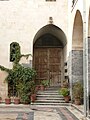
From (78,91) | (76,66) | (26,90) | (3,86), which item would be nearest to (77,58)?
(76,66)

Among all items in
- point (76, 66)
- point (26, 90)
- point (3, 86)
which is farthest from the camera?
point (3, 86)

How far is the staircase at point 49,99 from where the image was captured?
50.8 ft

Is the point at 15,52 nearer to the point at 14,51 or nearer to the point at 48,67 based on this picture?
the point at 14,51

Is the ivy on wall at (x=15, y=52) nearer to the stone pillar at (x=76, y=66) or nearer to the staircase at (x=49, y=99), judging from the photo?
the staircase at (x=49, y=99)

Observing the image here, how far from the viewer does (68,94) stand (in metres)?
15.9

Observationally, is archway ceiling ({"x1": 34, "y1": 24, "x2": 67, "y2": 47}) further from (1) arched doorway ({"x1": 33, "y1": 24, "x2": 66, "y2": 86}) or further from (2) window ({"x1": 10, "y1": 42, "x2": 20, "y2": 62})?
(2) window ({"x1": 10, "y1": 42, "x2": 20, "y2": 62})

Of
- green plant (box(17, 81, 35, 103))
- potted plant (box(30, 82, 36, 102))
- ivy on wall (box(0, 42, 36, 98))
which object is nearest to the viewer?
potted plant (box(30, 82, 36, 102))

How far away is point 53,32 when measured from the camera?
18359 mm

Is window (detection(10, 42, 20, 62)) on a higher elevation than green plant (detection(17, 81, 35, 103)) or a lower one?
higher

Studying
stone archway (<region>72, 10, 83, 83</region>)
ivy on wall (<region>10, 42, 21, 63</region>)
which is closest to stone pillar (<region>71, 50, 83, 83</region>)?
stone archway (<region>72, 10, 83, 83</region>)

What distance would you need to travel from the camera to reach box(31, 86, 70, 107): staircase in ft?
50.8

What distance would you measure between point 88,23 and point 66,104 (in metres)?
5.72

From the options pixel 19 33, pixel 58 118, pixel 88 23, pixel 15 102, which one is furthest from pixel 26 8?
pixel 58 118

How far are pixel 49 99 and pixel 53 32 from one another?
4327 millimetres
